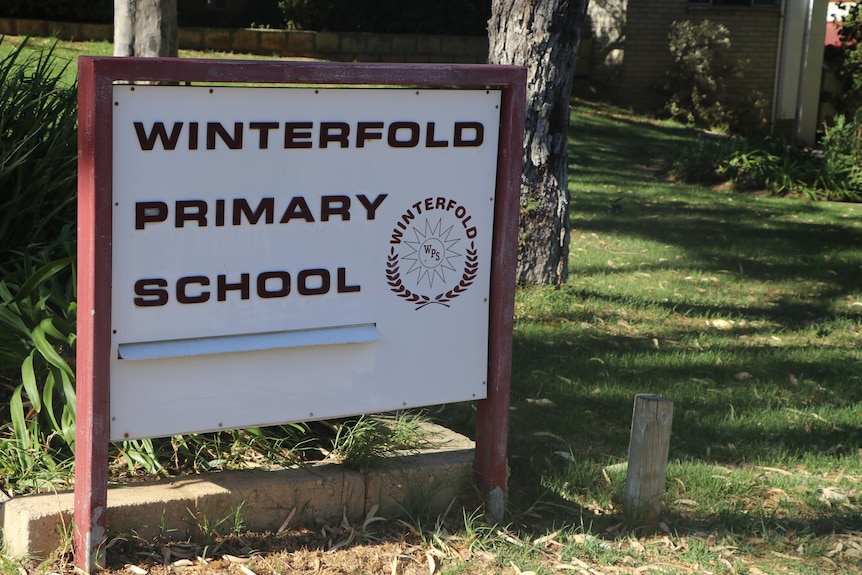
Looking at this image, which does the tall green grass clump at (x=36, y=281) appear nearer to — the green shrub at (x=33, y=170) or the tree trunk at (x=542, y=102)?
the green shrub at (x=33, y=170)

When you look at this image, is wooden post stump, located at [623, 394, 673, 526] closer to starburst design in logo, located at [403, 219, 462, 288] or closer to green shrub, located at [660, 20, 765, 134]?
starburst design in logo, located at [403, 219, 462, 288]

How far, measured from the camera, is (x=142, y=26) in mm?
6566

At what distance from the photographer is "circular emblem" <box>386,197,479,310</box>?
12.0ft

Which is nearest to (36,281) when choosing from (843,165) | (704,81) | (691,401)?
(691,401)

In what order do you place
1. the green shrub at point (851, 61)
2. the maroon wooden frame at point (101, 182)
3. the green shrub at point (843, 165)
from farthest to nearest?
the green shrub at point (851, 61) → the green shrub at point (843, 165) → the maroon wooden frame at point (101, 182)

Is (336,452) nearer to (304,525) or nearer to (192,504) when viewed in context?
(304,525)

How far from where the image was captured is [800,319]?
25.0 feet

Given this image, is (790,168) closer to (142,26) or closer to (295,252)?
(142,26)

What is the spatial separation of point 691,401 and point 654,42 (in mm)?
15847

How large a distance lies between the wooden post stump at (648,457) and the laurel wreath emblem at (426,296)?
0.84 meters

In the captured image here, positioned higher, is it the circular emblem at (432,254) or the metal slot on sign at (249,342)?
the circular emblem at (432,254)

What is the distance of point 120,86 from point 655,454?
2364mm

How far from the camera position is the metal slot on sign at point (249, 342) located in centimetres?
328

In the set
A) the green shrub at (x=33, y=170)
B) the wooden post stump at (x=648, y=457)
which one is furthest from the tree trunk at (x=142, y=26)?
the wooden post stump at (x=648, y=457)
